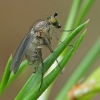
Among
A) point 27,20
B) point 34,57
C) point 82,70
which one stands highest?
point 34,57

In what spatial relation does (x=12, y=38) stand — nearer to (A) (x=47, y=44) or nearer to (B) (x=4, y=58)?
(B) (x=4, y=58)

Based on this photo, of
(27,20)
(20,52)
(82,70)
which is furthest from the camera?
(27,20)

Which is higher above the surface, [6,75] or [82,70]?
[6,75]

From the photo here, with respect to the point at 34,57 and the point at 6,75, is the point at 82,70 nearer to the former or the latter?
the point at 34,57

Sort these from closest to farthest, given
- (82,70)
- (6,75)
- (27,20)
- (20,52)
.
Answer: (6,75) → (20,52) → (82,70) → (27,20)

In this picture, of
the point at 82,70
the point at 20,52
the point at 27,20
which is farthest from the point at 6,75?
the point at 27,20

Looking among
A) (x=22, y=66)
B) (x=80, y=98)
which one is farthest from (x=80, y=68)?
(x=22, y=66)

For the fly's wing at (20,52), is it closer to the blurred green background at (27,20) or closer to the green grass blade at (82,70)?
the green grass blade at (82,70)

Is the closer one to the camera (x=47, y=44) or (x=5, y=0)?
(x=47, y=44)

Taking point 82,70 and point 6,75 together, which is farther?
point 82,70
